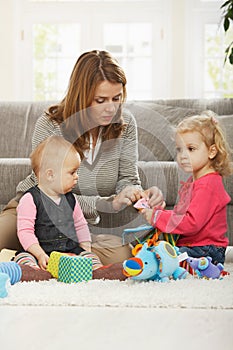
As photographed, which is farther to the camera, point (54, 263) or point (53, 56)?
point (53, 56)

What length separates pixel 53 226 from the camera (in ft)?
7.57

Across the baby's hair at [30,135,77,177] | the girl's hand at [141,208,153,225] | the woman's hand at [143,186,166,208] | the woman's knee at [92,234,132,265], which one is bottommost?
the woman's knee at [92,234,132,265]

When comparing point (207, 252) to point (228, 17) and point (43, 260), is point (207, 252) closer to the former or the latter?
point (43, 260)

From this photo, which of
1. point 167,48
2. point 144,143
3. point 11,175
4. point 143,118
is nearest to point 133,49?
point 167,48

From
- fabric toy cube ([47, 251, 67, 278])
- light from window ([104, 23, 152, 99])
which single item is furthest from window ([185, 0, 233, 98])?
fabric toy cube ([47, 251, 67, 278])

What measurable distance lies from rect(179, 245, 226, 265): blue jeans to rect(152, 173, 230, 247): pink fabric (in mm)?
20

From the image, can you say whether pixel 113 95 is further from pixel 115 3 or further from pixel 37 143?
pixel 115 3

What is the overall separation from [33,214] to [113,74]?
603 mm

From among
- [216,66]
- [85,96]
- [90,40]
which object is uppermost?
[90,40]

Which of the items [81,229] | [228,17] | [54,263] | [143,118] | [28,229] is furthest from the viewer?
[143,118]

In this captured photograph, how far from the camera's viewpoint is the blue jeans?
7.59ft

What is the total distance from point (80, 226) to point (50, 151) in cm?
30

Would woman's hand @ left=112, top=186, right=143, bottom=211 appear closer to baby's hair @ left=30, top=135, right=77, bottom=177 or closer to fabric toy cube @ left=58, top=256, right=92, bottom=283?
baby's hair @ left=30, top=135, right=77, bottom=177

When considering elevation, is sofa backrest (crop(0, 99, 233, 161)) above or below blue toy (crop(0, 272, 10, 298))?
above
